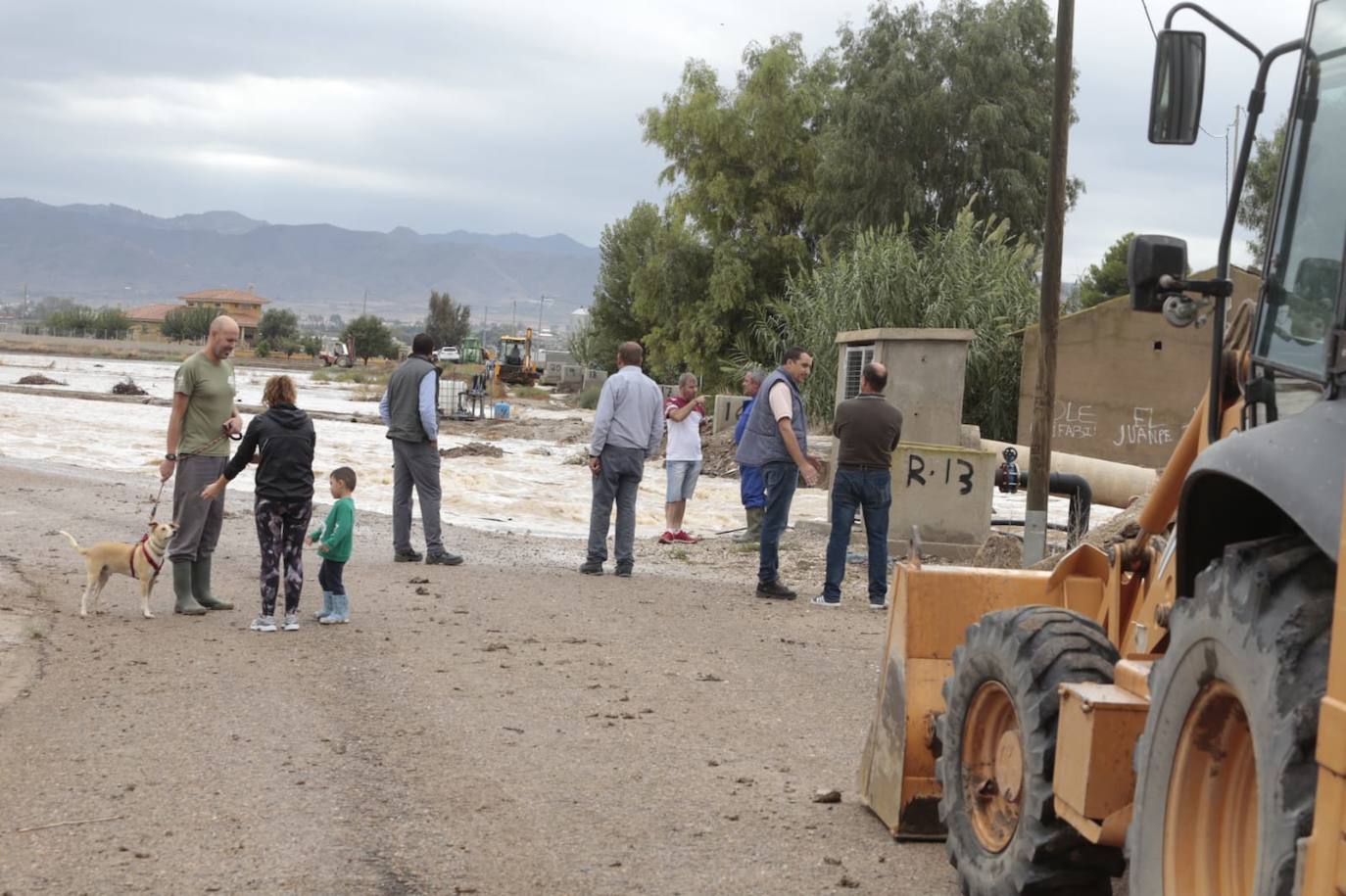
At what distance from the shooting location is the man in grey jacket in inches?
549

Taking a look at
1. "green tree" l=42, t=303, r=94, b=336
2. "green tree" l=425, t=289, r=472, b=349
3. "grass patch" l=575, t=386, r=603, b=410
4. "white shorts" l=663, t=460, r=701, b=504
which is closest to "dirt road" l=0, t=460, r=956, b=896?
"white shorts" l=663, t=460, r=701, b=504

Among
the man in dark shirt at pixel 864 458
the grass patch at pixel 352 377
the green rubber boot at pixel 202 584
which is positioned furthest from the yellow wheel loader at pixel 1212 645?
the grass patch at pixel 352 377

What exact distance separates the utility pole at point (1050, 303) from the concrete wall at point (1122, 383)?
19086mm

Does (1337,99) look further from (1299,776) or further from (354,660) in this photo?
(354,660)

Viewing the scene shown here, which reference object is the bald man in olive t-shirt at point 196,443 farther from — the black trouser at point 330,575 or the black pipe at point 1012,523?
the black pipe at point 1012,523

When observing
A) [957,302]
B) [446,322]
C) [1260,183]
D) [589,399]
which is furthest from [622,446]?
[446,322]

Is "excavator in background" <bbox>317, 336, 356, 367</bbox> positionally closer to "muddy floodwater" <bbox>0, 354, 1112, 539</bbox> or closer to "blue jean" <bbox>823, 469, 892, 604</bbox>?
"muddy floodwater" <bbox>0, 354, 1112, 539</bbox>

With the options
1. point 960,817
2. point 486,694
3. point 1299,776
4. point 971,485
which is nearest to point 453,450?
point 971,485

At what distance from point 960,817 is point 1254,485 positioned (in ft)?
6.76

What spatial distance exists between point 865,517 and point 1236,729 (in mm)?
9065

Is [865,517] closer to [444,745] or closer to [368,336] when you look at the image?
[444,745]

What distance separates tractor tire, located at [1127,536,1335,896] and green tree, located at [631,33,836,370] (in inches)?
1817

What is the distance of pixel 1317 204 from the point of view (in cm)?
386

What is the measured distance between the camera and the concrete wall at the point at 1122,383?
33656mm
